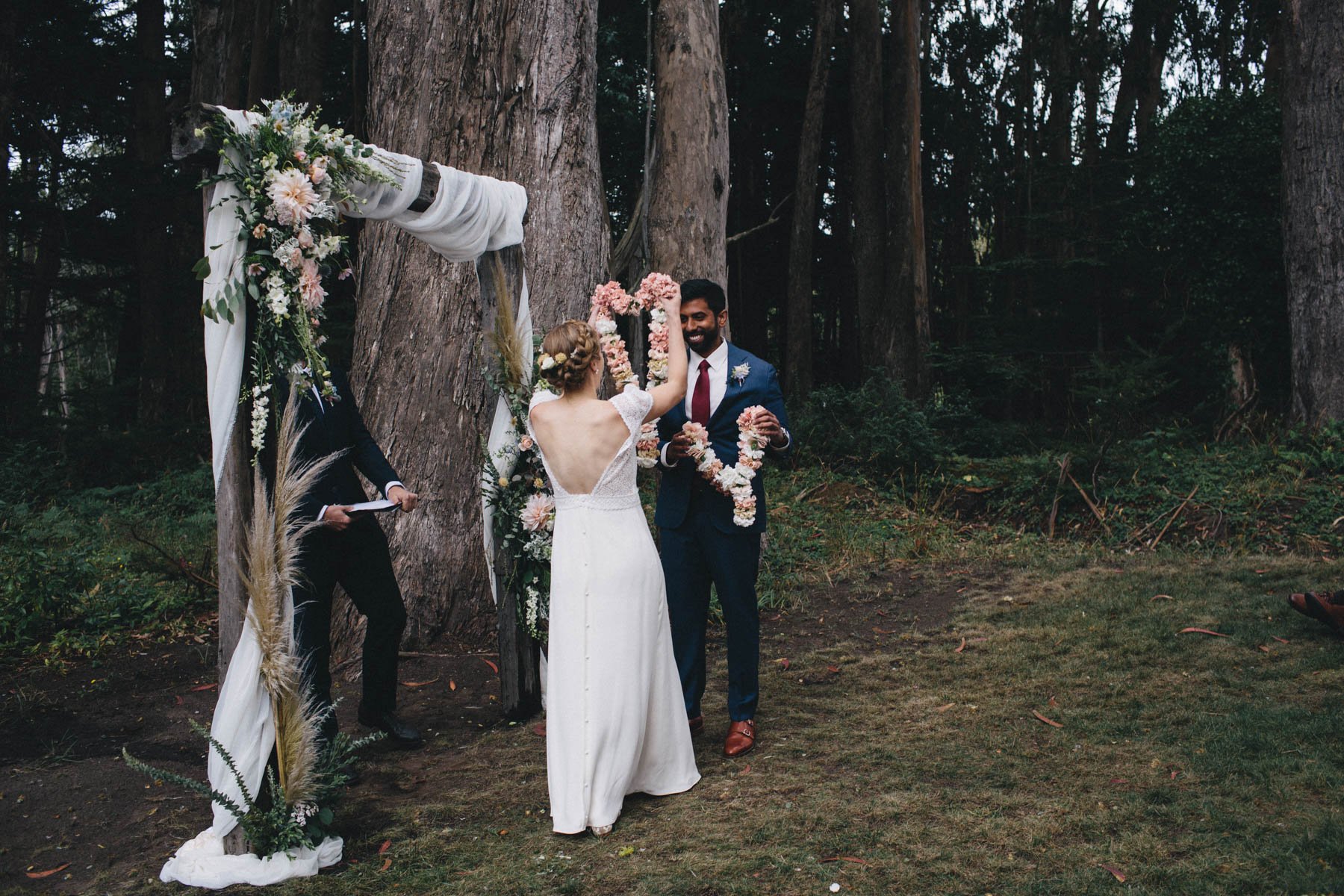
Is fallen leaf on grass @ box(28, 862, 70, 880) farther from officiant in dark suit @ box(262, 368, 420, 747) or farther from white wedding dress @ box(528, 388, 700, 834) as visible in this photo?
white wedding dress @ box(528, 388, 700, 834)

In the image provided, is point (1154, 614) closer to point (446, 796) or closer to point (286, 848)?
point (446, 796)

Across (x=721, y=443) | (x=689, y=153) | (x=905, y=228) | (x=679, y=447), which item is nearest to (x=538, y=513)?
(x=679, y=447)

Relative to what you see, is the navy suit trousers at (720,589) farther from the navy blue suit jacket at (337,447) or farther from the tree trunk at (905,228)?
the tree trunk at (905,228)

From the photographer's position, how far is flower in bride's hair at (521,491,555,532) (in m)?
5.34

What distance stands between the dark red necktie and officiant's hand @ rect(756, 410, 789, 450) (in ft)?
0.93

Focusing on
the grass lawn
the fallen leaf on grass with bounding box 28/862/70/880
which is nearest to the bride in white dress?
the grass lawn

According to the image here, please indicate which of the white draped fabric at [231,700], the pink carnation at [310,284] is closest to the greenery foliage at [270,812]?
the white draped fabric at [231,700]

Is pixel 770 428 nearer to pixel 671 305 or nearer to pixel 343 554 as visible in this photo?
pixel 671 305

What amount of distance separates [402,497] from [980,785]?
2901mm

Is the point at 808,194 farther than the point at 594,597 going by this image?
Yes

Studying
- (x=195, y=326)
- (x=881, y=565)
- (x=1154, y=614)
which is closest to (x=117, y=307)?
(x=195, y=326)

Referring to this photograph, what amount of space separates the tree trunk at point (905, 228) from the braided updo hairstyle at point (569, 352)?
12600 millimetres

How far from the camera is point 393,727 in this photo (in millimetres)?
5344

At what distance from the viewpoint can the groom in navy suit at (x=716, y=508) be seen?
4.92 m
